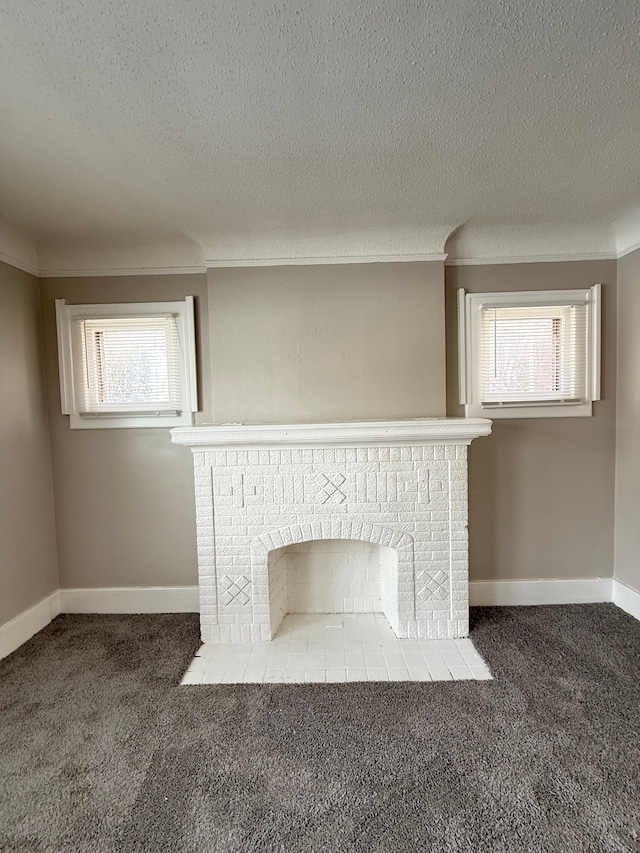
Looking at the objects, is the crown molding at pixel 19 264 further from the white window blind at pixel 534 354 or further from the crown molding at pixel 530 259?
the white window blind at pixel 534 354

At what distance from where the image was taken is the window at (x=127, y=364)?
8.91 feet

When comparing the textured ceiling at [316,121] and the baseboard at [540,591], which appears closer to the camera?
the textured ceiling at [316,121]

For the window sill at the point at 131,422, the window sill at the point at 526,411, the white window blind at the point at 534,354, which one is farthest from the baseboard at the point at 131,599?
the white window blind at the point at 534,354

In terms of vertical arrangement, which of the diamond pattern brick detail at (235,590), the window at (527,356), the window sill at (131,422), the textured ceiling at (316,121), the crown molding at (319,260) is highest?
the textured ceiling at (316,121)

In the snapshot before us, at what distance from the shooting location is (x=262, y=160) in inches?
70.3

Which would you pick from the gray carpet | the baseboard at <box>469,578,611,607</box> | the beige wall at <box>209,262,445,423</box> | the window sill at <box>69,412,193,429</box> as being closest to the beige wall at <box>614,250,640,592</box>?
the baseboard at <box>469,578,611,607</box>

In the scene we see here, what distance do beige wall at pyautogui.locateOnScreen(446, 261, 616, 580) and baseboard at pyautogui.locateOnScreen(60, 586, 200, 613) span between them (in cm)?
205

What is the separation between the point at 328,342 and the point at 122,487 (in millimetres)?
1751

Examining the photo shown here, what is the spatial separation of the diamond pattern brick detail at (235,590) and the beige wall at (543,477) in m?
1.56

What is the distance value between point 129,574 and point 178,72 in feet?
9.28

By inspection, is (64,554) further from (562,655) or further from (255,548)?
(562,655)

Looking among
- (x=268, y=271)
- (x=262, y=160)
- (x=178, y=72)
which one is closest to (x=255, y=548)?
(x=268, y=271)

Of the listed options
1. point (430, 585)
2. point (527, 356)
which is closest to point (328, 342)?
point (527, 356)

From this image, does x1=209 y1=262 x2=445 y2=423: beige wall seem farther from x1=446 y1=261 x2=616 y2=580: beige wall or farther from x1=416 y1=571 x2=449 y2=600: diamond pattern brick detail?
x1=416 y1=571 x2=449 y2=600: diamond pattern brick detail
